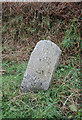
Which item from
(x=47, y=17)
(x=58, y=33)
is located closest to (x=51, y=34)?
(x=58, y=33)

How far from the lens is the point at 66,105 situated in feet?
8.64

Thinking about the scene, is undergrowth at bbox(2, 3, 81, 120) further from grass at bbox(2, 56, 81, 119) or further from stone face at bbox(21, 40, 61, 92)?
stone face at bbox(21, 40, 61, 92)

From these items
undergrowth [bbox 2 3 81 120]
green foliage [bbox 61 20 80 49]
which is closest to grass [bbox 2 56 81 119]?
undergrowth [bbox 2 3 81 120]

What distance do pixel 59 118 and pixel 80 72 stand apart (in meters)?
1.52

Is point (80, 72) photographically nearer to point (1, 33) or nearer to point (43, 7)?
point (43, 7)

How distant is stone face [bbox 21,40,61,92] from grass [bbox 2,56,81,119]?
0.12 meters

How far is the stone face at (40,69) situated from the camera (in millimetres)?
2836

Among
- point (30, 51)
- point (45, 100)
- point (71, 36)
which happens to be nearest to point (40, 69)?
point (45, 100)

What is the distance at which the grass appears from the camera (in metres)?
2.43

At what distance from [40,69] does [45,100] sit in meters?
0.50

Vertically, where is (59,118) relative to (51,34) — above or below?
below

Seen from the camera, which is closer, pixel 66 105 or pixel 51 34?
pixel 66 105

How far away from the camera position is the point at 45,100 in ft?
8.93

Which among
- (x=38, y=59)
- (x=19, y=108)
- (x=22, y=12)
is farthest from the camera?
(x=22, y=12)
